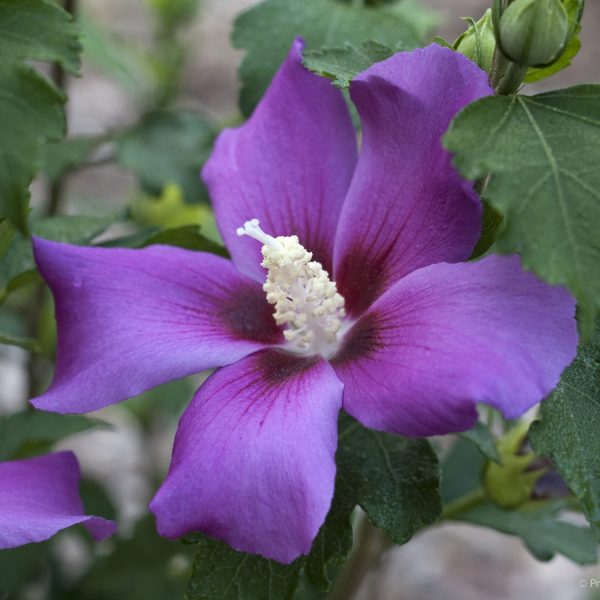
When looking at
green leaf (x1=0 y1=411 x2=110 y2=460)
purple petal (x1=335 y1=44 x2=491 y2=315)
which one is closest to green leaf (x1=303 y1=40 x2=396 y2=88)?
purple petal (x1=335 y1=44 x2=491 y2=315)

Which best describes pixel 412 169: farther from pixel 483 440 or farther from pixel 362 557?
pixel 362 557

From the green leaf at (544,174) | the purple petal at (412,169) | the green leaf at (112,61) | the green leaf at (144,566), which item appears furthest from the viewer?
the green leaf at (112,61)

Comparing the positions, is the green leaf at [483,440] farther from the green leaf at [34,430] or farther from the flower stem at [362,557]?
the green leaf at [34,430]

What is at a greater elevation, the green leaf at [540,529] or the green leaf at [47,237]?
the green leaf at [47,237]

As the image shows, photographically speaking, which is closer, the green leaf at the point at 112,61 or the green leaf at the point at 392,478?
the green leaf at the point at 392,478

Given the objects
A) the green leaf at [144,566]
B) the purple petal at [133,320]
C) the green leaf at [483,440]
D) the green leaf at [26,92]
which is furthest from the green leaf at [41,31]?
the green leaf at [144,566]

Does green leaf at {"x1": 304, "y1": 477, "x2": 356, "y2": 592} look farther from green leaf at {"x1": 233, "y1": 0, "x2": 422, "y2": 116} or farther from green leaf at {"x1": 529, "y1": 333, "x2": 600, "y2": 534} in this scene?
green leaf at {"x1": 233, "y1": 0, "x2": 422, "y2": 116}
